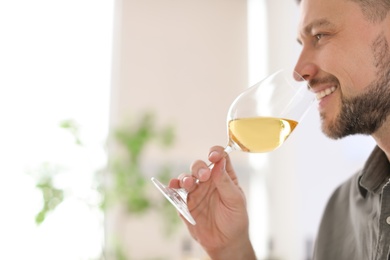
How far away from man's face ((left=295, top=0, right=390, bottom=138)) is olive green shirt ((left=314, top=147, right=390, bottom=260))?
157 millimetres

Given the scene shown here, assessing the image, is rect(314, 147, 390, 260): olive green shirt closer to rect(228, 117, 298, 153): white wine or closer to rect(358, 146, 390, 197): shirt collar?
rect(358, 146, 390, 197): shirt collar

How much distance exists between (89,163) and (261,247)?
1.88 metres

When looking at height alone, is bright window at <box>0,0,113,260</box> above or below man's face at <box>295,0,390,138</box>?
below

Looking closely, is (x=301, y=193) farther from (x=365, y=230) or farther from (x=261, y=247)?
(x=365, y=230)

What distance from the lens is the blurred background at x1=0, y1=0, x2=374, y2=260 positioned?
392 centimetres

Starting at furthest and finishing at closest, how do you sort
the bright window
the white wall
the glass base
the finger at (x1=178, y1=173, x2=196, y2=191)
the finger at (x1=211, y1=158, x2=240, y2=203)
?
1. the white wall
2. the bright window
3. the finger at (x1=211, y1=158, x2=240, y2=203)
4. the finger at (x1=178, y1=173, x2=196, y2=191)
5. the glass base

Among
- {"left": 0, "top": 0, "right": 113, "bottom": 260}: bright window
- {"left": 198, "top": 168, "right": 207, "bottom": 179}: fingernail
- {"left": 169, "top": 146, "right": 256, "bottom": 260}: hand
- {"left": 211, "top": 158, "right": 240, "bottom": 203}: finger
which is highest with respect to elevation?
{"left": 198, "top": 168, "right": 207, "bottom": 179}: fingernail

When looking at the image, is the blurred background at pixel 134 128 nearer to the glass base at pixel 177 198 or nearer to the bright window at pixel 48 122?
the bright window at pixel 48 122

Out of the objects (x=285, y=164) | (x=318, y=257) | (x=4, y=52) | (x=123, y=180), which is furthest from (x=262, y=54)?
(x=318, y=257)

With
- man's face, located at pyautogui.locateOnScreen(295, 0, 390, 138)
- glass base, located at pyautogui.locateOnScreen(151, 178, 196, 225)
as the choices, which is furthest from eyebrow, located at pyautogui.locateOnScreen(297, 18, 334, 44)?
glass base, located at pyautogui.locateOnScreen(151, 178, 196, 225)

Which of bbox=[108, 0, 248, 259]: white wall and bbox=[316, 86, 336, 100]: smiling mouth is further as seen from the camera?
bbox=[108, 0, 248, 259]: white wall

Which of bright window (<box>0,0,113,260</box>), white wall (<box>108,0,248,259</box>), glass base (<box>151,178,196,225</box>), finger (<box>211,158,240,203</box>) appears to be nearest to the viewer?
glass base (<box>151,178,196,225</box>)

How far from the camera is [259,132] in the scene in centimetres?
128

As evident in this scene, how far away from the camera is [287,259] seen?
4.30m
